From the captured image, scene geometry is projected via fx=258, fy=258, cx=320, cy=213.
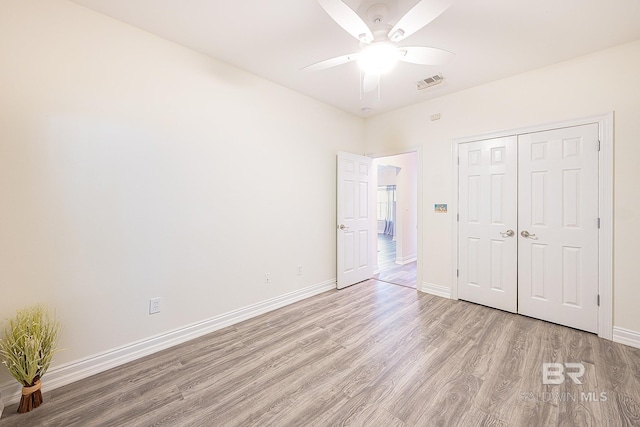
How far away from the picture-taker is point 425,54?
1893mm

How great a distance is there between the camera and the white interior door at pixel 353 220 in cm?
393

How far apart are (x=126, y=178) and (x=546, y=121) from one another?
416 centimetres

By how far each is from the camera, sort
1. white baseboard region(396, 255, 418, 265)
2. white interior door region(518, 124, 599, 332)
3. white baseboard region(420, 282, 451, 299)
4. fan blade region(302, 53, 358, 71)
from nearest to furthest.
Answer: fan blade region(302, 53, 358, 71), white interior door region(518, 124, 599, 332), white baseboard region(420, 282, 451, 299), white baseboard region(396, 255, 418, 265)

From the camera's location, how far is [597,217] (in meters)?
2.52

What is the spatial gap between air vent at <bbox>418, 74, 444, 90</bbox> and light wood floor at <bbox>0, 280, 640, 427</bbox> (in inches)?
109

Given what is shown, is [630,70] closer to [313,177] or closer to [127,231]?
[313,177]

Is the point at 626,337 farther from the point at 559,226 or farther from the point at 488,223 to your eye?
the point at 488,223

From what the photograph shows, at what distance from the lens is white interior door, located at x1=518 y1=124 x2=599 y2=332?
2568 millimetres

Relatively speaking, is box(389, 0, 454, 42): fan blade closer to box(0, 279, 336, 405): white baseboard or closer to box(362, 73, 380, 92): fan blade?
box(362, 73, 380, 92): fan blade

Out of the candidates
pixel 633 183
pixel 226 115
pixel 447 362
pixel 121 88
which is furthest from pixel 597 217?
pixel 121 88

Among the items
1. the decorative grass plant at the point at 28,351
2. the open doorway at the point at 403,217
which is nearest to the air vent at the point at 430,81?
the open doorway at the point at 403,217

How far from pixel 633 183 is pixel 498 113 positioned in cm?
139
